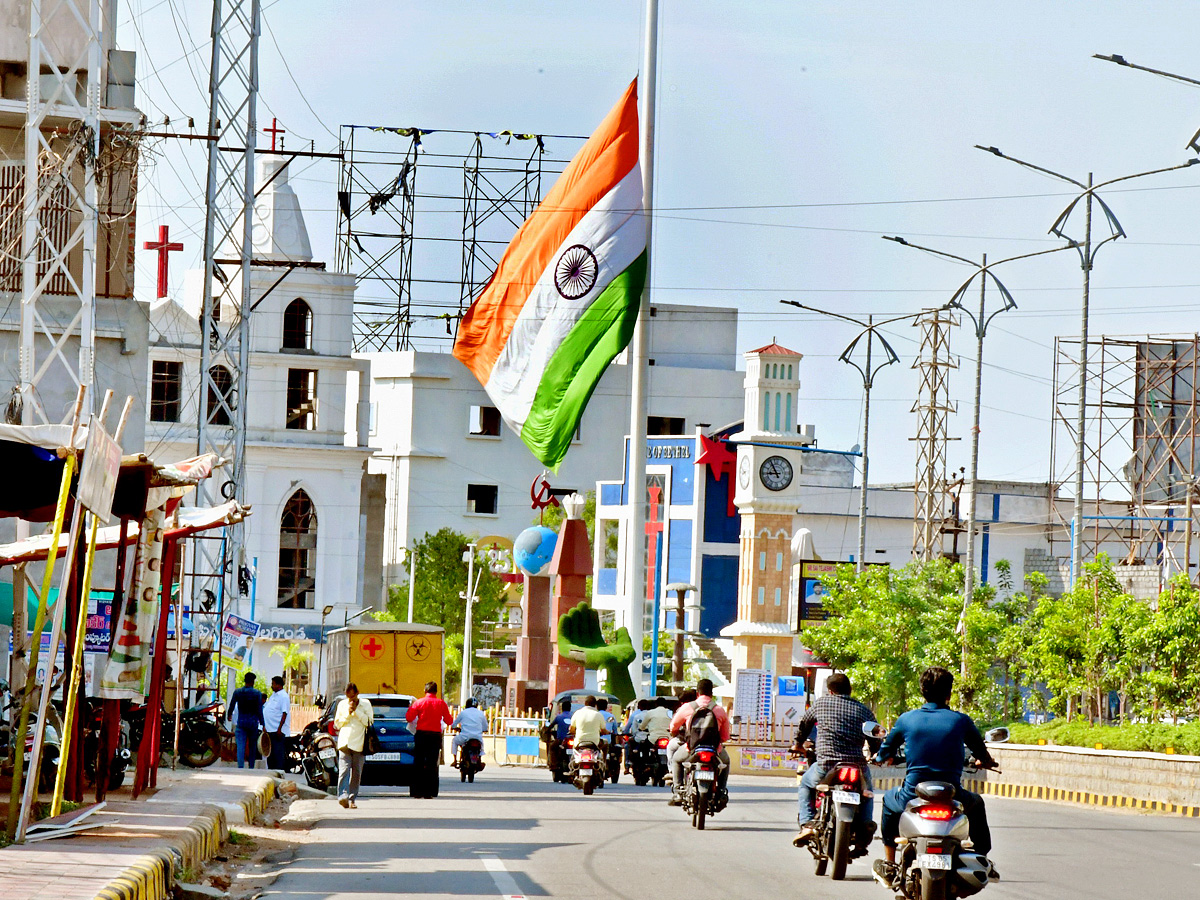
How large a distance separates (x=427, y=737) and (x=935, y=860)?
1450cm

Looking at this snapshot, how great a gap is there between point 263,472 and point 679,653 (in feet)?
86.2

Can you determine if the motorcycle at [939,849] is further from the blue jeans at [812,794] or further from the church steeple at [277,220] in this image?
the church steeple at [277,220]

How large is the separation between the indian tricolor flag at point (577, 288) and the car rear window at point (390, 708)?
6914 mm

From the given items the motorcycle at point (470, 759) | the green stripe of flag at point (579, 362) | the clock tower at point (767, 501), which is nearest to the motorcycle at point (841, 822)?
the motorcycle at point (470, 759)

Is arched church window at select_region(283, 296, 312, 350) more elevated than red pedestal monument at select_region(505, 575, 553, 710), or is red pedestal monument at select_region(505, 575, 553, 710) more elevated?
arched church window at select_region(283, 296, 312, 350)

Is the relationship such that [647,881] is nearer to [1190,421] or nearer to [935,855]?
[935,855]

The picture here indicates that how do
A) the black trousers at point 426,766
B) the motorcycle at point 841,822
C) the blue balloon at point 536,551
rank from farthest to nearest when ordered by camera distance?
the blue balloon at point 536,551 → the black trousers at point 426,766 → the motorcycle at point 841,822

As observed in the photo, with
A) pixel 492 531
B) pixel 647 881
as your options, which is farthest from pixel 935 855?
pixel 492 531

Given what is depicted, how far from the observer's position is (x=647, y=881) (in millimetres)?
14156

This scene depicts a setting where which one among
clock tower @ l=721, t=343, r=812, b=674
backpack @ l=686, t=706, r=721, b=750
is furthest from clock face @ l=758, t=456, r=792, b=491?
backpack @ l=686, t=706, r=721, b=750

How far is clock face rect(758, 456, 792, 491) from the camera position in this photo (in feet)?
186

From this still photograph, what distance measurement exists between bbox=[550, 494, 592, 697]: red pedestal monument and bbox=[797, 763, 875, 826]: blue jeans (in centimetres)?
3634

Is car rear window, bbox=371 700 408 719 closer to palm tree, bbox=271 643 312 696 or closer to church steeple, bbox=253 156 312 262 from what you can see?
palm tree, bbox=271 643 312 696

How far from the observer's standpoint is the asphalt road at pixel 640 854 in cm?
1371
